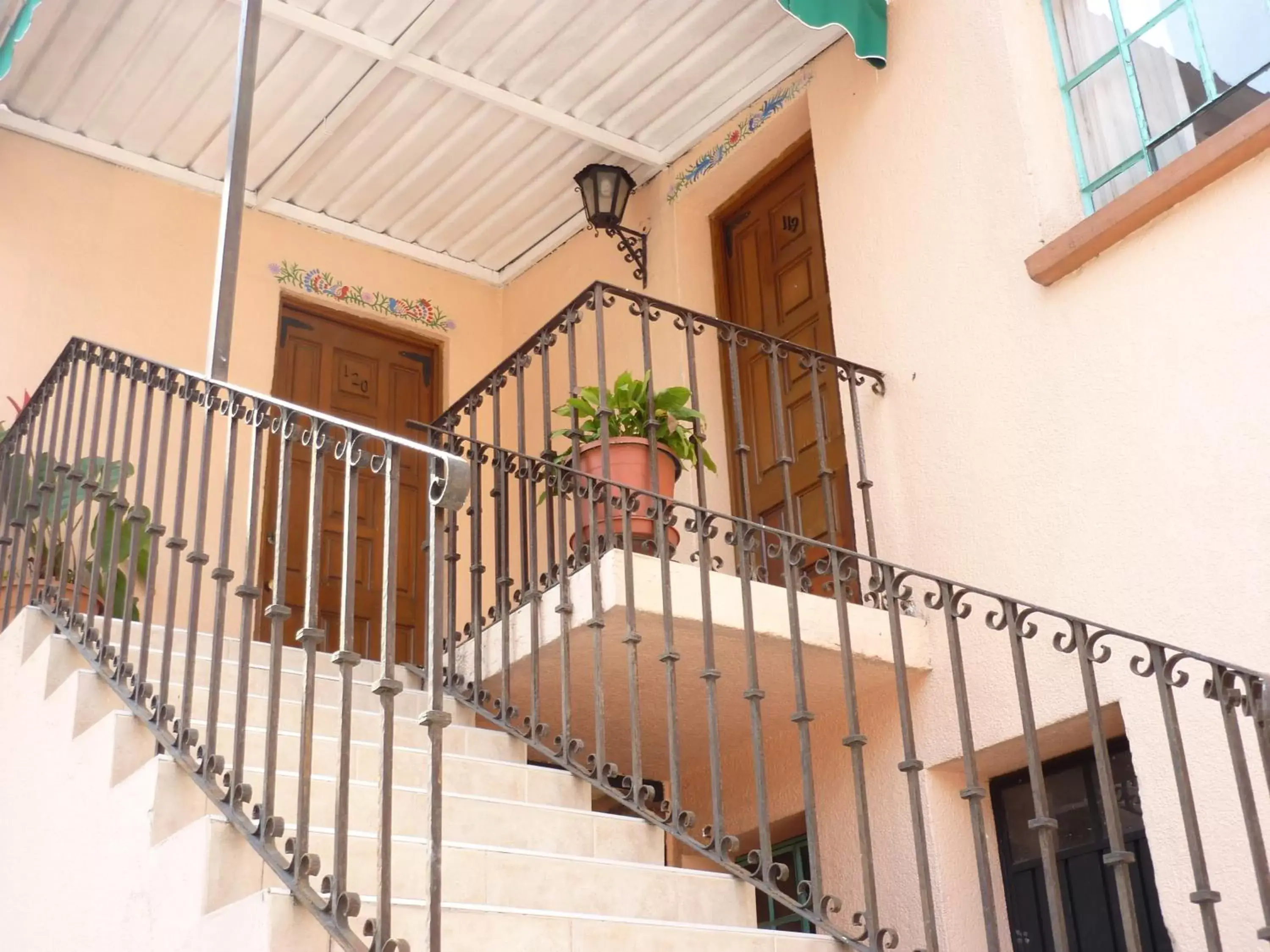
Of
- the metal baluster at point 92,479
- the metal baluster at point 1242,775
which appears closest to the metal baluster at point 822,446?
the metal baluster at point 1242,775

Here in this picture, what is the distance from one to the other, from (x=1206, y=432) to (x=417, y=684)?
2906 mm

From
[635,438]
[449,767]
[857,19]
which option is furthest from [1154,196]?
[449,767]

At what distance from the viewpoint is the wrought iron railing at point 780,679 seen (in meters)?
3.77

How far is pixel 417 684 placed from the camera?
5.27m

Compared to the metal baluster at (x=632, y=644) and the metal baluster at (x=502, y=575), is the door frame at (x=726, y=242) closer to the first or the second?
the metal baluster at (x=502, y=575)

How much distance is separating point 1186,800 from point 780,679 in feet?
6.11

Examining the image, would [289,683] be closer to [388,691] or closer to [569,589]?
[569,589]

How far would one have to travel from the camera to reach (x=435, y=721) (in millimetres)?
2516

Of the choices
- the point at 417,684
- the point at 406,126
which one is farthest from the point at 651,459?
the point at 406,126

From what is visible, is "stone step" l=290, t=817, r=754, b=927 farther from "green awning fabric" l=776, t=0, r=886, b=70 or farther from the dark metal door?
"green awning fabric" l=776, t=0, r=886, b=70

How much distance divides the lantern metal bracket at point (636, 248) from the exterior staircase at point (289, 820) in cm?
297

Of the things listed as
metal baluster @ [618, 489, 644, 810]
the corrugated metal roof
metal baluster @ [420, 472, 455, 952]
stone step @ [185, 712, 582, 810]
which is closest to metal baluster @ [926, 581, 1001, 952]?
metal baluster @ [618, 489, 644, 810]

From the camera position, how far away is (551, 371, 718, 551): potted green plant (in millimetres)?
4984

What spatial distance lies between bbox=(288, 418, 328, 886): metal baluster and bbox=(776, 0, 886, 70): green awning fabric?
3.06 metres
